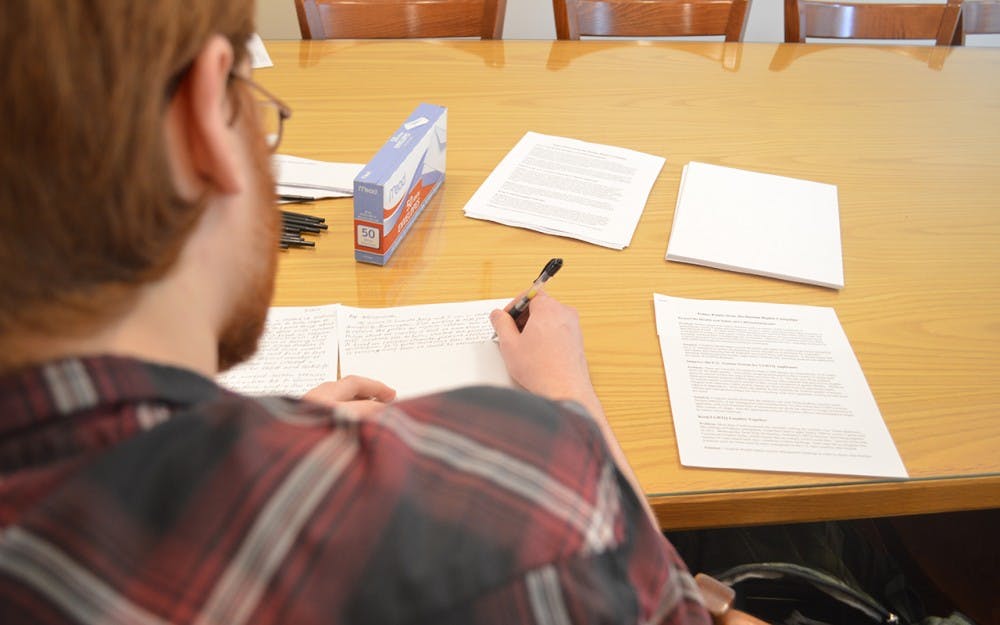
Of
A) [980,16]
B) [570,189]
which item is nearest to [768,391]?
[570,189]

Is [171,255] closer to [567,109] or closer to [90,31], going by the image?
[90,31]

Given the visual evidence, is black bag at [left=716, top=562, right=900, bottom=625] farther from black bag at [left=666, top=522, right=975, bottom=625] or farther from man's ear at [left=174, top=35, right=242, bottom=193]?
man's ear at [left=174, top=35, right=242, bottom=193]

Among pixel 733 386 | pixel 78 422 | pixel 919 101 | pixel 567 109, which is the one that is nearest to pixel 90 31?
pixel 78 422

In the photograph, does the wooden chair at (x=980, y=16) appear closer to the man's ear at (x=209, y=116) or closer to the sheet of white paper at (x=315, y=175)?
the sheet of white paper at (x=315, y=175)

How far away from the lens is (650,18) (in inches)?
75.7

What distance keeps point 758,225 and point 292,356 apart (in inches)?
27.5

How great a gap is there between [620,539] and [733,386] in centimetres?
46

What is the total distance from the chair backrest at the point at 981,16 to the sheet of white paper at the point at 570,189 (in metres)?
1.10

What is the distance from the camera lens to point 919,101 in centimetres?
167

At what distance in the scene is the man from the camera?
40cm

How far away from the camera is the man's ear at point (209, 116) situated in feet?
1.51

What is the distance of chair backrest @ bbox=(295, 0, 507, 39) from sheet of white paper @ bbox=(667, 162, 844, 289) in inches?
28.5

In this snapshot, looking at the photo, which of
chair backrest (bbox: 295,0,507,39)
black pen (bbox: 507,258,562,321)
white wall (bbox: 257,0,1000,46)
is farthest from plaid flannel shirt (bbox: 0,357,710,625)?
white wall (bbox: 257,0,1000,46)

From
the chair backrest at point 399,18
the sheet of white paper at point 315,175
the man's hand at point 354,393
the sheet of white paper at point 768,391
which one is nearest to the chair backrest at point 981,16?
the chair backrest at point 399,18
